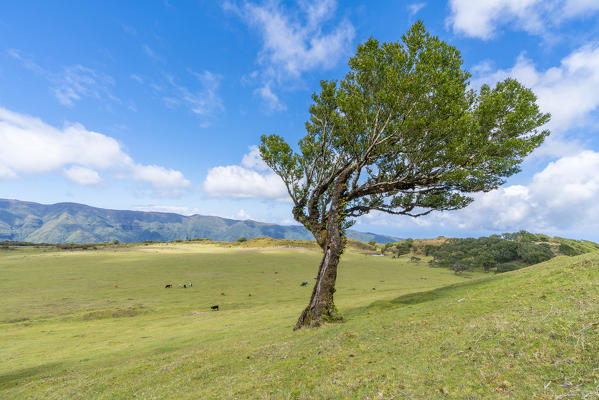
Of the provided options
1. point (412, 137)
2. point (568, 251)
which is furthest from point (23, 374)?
point (568, 251)

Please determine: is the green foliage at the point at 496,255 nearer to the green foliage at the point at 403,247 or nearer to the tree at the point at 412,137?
the green foliage at the point at 403,247

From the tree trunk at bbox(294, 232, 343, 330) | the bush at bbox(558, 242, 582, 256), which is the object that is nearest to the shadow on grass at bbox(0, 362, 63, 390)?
the tree trunk at bbox(294, 232, 343, 330)

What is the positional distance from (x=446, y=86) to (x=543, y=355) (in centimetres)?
1465

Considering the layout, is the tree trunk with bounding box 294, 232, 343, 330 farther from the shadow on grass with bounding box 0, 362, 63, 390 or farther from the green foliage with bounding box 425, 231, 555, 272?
the green foliage with bounding box 425, 231, 555, 272

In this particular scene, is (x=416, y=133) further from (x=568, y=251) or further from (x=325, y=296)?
(x=568, y=251)

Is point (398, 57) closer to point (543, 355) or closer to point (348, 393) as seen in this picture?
point (543, 355)

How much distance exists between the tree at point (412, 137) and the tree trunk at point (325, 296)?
61 millimetres

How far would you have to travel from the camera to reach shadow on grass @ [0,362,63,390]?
11.9 meters

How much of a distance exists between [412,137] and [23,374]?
81.9 ft

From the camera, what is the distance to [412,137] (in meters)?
17.4

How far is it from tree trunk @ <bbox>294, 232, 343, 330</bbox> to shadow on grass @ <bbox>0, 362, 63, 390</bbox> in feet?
41.9

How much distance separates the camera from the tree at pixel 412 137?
1598 cm

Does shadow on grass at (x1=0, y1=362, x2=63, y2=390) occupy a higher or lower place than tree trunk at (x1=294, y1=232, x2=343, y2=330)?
lower

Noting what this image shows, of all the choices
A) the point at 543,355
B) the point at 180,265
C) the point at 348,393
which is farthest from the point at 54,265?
the point at 543,355
